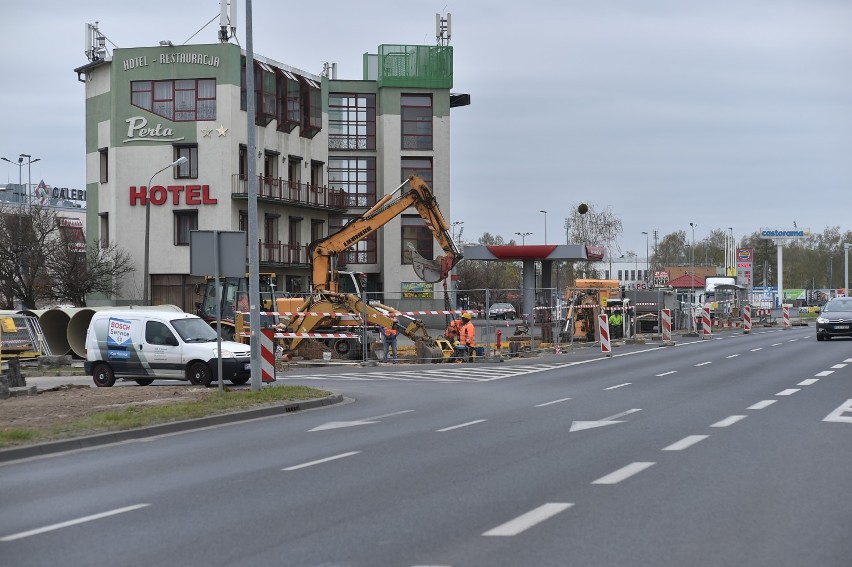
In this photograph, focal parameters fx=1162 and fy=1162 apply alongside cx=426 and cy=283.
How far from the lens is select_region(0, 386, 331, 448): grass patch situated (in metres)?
15.0

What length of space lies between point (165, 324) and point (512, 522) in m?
19.0

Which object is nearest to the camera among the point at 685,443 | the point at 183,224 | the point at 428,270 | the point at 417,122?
the point at 685,443

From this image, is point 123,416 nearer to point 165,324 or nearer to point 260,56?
point 165,324

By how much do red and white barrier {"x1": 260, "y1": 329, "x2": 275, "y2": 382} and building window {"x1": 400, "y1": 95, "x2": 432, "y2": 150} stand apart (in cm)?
5046

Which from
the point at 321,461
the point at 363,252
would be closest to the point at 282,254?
the point at 363,252

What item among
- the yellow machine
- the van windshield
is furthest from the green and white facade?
the van windshield

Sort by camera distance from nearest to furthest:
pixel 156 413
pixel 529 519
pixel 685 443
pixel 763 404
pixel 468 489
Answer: pixel 529 519, pixel 468 489, pixel 685 443, pixel 156 413, pixel 763 404

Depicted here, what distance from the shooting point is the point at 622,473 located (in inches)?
424

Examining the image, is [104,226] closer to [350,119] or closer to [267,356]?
[350,119]

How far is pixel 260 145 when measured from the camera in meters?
62.0

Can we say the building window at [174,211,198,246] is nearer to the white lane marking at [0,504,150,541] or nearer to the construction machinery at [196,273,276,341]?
the construction machinery at [196,273,276,341]

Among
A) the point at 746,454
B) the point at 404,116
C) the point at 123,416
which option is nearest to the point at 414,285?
the point at 404,116

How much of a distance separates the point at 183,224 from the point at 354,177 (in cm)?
1548

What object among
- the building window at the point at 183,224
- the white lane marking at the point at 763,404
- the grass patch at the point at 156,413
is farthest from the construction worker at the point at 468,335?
the building window at the point at 183,224
